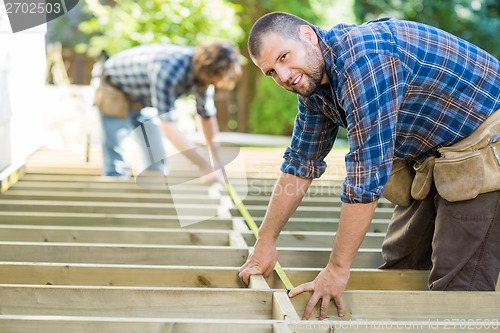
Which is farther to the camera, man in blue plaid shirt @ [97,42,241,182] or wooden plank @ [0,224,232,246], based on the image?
man in blue plaid shirt @ [97,42,241,182]

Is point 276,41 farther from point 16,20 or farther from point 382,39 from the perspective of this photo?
point 16,20

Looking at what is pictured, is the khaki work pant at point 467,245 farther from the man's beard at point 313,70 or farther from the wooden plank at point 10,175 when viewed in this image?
the wooden plank at point 10,175

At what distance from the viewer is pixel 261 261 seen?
278 centimetres

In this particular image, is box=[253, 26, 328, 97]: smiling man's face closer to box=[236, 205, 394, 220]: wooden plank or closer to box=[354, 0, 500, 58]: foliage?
box=[236, 205, 394, 220]: wooden plank

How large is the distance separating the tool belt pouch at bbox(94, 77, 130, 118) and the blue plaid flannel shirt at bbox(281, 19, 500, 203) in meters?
2.58

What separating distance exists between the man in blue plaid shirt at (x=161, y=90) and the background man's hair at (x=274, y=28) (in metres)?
1.92

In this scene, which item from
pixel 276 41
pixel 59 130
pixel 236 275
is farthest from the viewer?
pixel 59 130

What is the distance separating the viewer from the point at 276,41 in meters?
2.31

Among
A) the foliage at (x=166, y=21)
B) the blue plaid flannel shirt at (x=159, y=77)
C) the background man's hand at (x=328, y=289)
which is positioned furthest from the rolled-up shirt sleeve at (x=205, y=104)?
the foliage at (x=166, y=21)

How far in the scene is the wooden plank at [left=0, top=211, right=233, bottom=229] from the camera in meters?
3.87

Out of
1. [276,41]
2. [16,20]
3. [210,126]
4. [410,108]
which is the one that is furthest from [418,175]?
[16,20]

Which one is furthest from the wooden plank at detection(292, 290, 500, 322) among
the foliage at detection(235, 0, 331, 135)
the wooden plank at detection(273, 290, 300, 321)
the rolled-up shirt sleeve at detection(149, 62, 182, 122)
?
the foliage at detection(235, 0, 331, 135)

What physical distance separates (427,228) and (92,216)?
1.87 meters

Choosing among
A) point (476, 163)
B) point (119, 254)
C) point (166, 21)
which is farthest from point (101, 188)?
point (166, 21)
